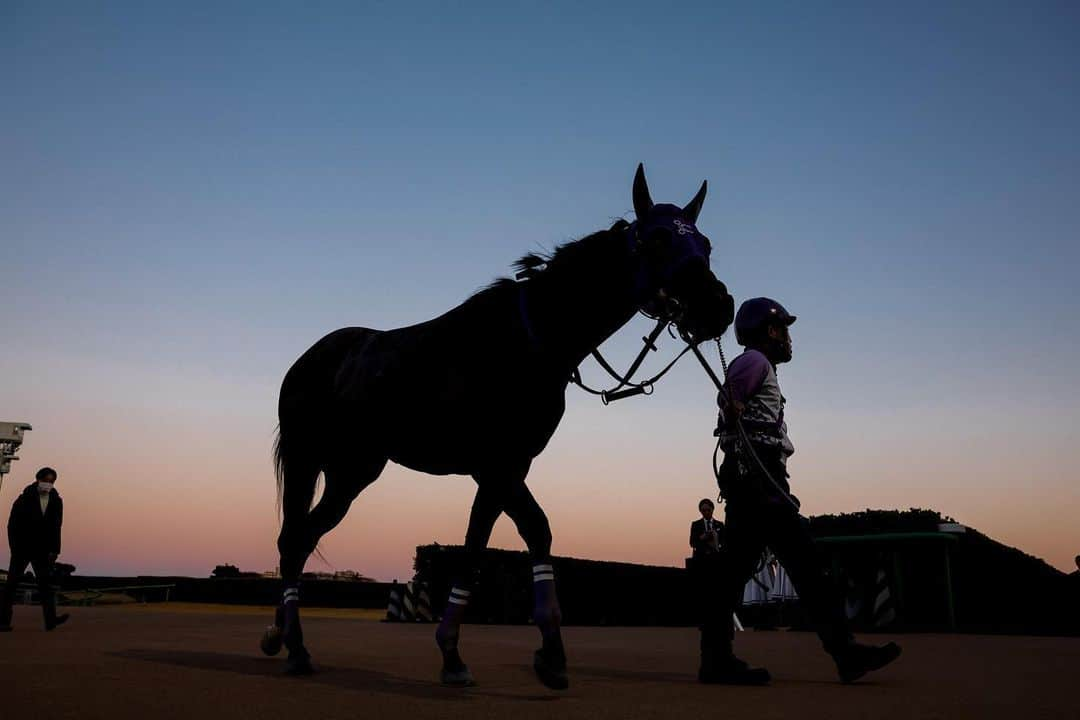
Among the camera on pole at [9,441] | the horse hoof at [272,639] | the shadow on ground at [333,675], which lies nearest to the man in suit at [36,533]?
the shadow on ground at [333,675]

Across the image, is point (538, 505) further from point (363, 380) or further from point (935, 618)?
point (935, 618)

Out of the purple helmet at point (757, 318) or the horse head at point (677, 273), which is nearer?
the horse head at point (677, 273)

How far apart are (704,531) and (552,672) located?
8358mm

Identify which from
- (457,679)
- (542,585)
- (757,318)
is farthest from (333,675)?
(757,318)

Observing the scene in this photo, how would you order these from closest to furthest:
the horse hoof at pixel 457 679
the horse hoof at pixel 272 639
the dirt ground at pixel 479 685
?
the dirt ground at pixel 479 685 < the horse hoof at pixel 457 679 < the horse hoof at pixel 272 639

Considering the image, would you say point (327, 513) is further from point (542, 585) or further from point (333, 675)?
point (542, 585)

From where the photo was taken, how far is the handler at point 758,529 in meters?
5.35

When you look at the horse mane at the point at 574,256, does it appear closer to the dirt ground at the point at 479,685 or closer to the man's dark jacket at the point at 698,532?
the dirt ground at the point at 479,685

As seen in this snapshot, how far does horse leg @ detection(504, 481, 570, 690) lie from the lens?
4.95 meters

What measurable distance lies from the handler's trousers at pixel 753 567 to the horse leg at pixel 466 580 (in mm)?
1465

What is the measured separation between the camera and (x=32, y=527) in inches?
411

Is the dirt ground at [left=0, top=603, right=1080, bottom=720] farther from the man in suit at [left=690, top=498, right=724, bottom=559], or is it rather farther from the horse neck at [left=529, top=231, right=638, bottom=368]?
the man in suit at [left=690, top=498, right=724, bottom=559]

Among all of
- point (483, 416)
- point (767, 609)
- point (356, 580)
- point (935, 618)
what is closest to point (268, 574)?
point (356, 580)

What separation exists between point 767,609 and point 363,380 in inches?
447
